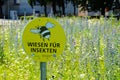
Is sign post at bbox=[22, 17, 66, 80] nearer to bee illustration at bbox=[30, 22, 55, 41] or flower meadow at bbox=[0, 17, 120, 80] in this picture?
bee illustration at bbox=[30, 22, 55, 41]

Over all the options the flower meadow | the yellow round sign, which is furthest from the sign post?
the flower meadow

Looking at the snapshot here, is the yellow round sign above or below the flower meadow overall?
above

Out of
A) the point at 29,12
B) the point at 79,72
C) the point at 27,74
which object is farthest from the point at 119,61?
the point at 29,12

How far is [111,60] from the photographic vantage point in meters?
4.56

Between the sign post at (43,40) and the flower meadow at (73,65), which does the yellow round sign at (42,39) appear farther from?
the flower meadow at (73,65)

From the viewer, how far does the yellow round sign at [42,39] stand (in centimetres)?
338

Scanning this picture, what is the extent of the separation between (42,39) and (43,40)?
1 cm

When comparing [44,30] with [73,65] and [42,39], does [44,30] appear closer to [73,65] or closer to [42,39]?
[42,39]

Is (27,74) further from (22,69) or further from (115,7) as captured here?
(115,7)

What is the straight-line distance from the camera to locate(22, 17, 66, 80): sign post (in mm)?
3381

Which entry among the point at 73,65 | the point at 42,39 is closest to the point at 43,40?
the point at 42,39

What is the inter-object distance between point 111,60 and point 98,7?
24.5m

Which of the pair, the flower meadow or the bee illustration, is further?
the flower meadow

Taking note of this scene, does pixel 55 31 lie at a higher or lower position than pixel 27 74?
higher
